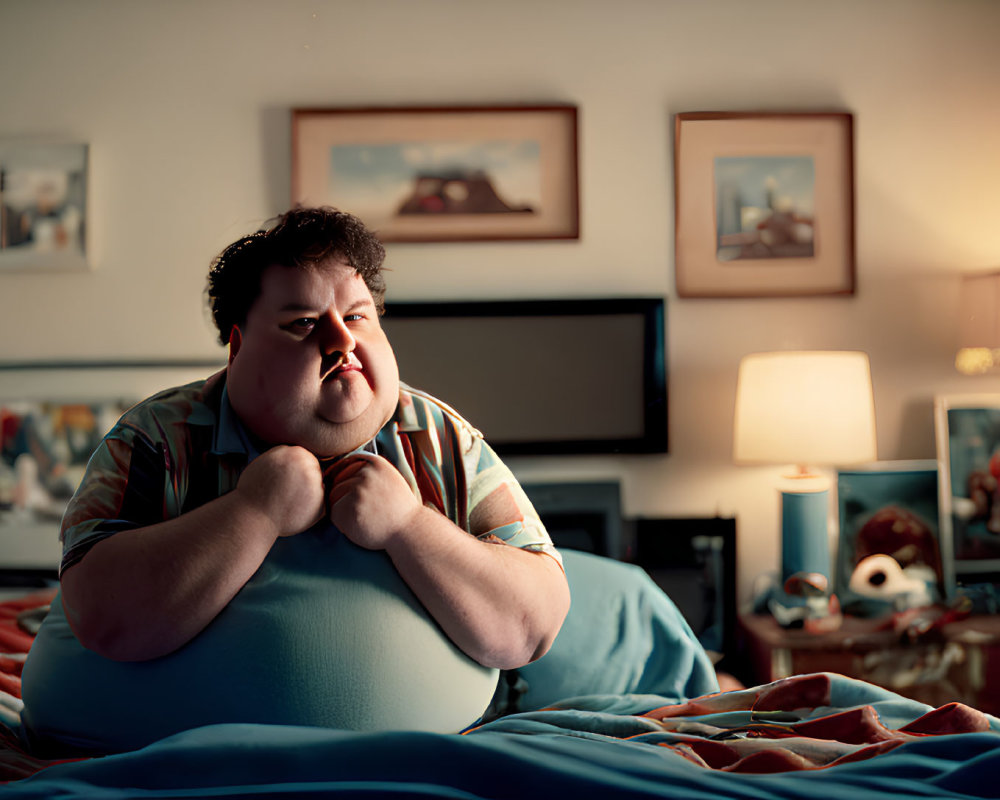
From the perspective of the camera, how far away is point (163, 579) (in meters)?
0.62

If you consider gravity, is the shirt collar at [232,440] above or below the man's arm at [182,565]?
above

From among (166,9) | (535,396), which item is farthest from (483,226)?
(166,9)

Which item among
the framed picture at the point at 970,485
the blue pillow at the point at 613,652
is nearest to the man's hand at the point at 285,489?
the blue pillow at the point at 613,652

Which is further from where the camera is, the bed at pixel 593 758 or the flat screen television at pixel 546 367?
the flat screen television at pixel 546 367

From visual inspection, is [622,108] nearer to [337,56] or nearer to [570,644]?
[337,56]

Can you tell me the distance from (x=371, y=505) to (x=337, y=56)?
1934 millimetres

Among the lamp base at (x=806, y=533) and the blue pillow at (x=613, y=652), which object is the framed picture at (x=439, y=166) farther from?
the blue pillow at (x=613, y=652)

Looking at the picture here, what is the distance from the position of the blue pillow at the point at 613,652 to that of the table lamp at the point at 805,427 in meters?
→ 0.69

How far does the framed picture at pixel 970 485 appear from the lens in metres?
2.20

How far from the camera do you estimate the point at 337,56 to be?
221 centimetres

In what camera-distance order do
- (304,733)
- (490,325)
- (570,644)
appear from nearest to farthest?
(304,733), (570,644), (490,325)

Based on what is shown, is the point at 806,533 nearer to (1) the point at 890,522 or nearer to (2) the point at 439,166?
(1) the point at 890,522

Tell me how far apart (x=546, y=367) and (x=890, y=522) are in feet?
3.46

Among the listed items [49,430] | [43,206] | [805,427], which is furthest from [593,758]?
[43,206]
